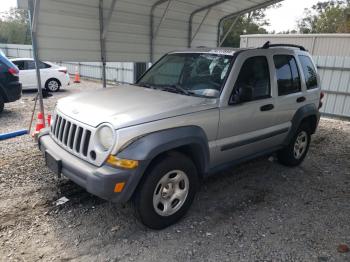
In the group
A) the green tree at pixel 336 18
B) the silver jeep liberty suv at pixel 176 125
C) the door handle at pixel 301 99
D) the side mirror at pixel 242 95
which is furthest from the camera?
the green tree at pixel 336 18

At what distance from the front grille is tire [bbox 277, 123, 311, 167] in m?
3.33

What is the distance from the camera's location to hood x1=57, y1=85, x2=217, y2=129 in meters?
3.02

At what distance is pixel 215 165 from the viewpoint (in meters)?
3.76

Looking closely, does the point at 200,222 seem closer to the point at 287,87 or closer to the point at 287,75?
the point at 287,87

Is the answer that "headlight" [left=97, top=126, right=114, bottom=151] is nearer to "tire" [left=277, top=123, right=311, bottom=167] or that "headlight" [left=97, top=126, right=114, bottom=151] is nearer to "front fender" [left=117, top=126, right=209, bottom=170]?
"front fender" [left=117, top=126, right=209, bottom=170]

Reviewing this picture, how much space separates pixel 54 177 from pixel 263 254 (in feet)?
9.81

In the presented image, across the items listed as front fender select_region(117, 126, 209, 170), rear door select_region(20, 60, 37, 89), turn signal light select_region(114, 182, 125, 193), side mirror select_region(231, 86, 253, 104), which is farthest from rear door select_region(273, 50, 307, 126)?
rear door select_region(20, 60, 37, 89)

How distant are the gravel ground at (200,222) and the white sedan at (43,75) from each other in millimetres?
7972

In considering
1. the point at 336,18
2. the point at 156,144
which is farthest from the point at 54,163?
the point at 336,18

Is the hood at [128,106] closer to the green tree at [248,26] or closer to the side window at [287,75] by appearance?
the side window at [287,75]

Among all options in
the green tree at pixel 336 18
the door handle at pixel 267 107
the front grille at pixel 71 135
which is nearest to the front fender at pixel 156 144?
the front grille at pixel 71 135

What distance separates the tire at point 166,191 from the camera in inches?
120

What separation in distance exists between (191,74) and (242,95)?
80 cm

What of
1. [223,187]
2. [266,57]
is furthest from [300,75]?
[223,187]
